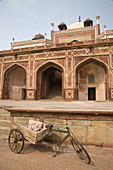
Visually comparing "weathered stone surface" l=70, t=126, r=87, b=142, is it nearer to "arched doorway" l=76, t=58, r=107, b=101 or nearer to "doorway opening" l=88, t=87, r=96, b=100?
"arched doorway" l=76, t=58, r=107, b=101

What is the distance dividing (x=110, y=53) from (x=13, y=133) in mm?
10198

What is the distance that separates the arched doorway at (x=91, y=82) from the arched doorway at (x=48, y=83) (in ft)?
7.74

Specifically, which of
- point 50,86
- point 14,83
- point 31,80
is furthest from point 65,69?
point 14,83

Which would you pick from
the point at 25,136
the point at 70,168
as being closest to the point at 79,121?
the point at 70,168

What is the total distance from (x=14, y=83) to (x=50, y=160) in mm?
12795

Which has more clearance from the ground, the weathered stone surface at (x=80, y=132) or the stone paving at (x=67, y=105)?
the stone paving at (x=67, y=105)

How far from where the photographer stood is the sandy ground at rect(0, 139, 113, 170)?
226 cm

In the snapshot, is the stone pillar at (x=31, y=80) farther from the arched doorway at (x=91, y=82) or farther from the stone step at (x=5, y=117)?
the stone step at (x=5, y=117)

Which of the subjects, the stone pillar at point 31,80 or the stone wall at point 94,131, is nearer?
the stone wall at point 94,131

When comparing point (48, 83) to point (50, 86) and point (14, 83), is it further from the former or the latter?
point (14, 83)

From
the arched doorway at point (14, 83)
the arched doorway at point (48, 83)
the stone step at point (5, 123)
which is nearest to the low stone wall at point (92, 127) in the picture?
the stone step at point (5, 123)

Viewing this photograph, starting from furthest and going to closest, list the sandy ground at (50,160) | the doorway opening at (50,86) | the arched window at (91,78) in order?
the doorway opening at (50,86)
the arched window at (91,78)
the sandy ground at (50,160)

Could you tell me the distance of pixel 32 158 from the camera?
A: 2594 mm

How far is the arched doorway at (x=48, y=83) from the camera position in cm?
1192
